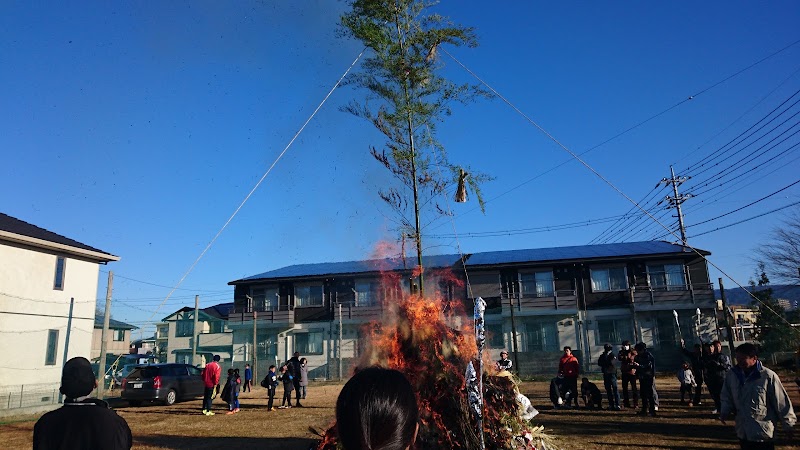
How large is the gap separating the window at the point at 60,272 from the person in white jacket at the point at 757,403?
28.5m

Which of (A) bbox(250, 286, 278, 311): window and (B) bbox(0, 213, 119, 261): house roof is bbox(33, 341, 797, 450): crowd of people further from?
(A) bbox(250, 286, 278, 311): window

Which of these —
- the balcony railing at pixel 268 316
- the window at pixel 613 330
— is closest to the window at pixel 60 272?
the balcony railing at pixel 268 316

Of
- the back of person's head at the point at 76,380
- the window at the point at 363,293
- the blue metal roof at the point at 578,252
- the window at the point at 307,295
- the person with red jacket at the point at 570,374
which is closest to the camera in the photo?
the back of person's head at the point at 76,380

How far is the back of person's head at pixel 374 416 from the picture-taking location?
192 cm

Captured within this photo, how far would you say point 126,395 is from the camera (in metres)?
21.2

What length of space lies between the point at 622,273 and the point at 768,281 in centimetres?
999

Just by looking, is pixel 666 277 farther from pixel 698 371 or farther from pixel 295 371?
pixel 295 371

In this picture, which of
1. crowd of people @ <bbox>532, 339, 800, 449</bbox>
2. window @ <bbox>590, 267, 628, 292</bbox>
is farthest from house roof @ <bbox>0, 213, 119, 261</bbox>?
window @ <bbox>590, 267, 628, 292</bbox>

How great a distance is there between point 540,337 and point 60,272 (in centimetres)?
3112

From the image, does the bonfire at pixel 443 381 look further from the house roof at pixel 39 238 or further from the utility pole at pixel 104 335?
the house roof at pixel 39 238

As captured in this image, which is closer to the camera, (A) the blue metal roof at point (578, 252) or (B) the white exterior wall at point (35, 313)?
(B) the white exterior wall at point (35, 313)

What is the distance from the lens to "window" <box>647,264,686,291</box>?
3775cm

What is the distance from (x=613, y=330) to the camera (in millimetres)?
37844

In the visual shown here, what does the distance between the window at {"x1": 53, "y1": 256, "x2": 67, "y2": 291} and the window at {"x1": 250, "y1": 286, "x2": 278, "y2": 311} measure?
62.2ft
